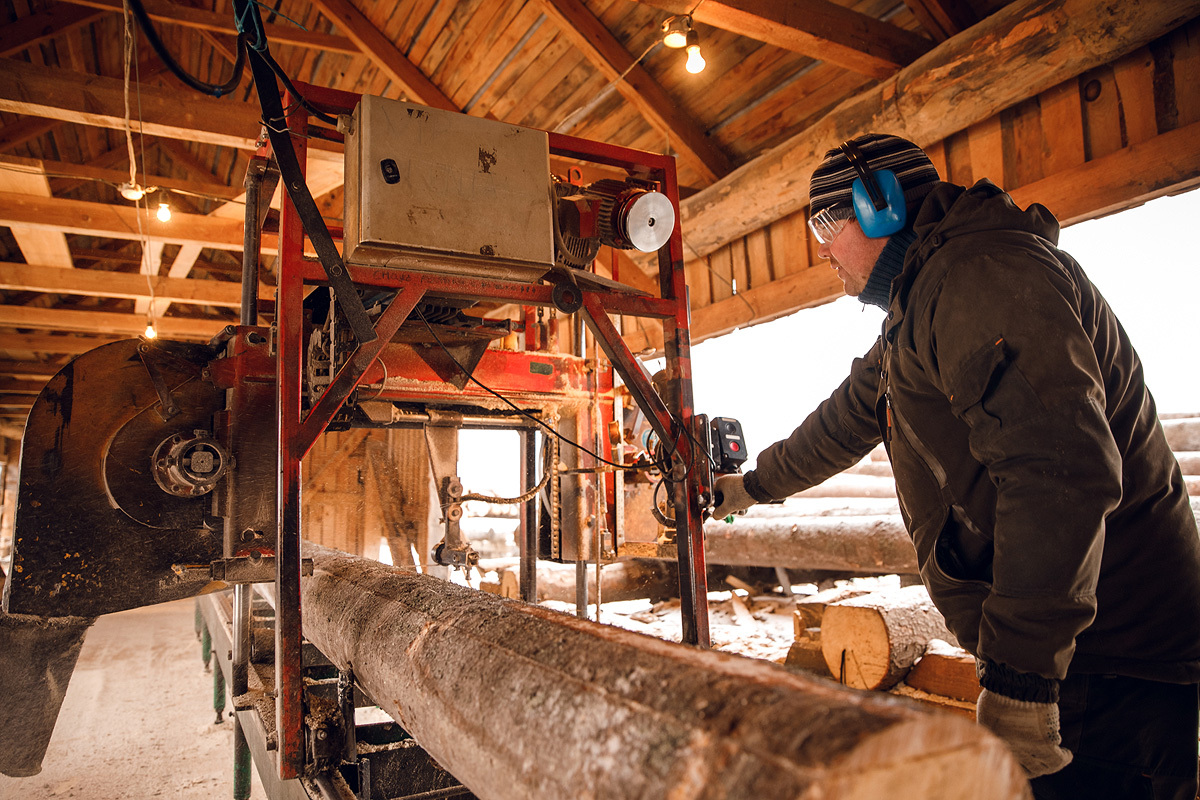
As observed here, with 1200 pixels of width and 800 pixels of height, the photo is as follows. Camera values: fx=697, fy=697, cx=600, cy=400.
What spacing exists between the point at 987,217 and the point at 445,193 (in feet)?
4.57

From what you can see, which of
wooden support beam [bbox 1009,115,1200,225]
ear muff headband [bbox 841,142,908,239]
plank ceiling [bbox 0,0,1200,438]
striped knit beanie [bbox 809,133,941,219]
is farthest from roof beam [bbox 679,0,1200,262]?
ear muff headband [bbox 841,142,908,239]

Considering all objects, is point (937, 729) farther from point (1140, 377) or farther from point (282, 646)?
point (282, 646)

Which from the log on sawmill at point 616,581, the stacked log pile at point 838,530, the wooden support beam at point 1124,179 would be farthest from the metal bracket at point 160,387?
the wooden support beam at point 1124,179

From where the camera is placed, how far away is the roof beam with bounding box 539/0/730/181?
4.64 m

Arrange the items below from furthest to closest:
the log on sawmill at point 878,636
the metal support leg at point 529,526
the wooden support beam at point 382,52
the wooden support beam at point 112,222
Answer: the wooden support beam at point 382,52, the wooden support beam at point 112,222, the metal support leg at point 529,526, the log on sawmill at point 878,636

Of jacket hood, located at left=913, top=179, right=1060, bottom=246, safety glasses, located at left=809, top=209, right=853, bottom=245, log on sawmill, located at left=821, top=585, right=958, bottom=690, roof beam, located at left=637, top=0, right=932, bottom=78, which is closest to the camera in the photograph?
jacket hood, located at left=913, top=179, right=1060, bottom=246

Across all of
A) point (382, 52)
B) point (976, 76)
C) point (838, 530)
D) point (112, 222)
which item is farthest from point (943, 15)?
→ point (112, 222)

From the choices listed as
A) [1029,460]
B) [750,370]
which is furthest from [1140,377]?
[750,370]

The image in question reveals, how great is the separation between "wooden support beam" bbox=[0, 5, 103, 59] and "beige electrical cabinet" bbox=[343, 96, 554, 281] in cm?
471

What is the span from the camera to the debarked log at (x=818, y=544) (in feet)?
16.1

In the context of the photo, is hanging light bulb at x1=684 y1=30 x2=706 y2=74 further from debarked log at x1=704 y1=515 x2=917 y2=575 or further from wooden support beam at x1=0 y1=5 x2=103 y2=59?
wooden support beam at x1=0 y1=5 x2=103 y2=59

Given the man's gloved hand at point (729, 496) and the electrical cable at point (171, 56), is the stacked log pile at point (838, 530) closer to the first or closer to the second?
the man's gloved hand at point (729, 496)

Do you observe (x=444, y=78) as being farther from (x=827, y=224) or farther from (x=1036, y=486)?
(x=1036, y=486)

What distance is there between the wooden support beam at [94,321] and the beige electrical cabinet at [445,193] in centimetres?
557
